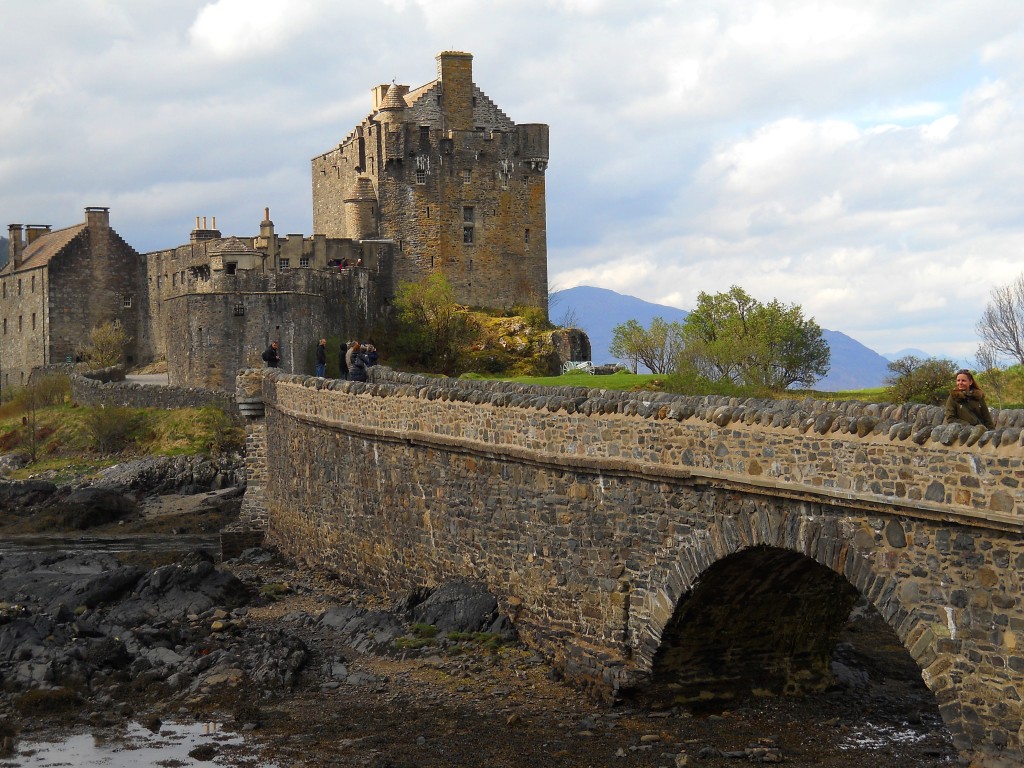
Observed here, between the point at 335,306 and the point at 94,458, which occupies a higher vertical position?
the point at 335,306

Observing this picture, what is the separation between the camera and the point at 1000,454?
12.6 meters

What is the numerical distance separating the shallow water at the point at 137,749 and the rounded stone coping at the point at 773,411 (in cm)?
609

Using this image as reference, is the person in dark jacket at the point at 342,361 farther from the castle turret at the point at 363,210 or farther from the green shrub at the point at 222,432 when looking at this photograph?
the castle turret at the point at 363,210

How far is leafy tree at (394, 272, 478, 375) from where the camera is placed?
54594mm

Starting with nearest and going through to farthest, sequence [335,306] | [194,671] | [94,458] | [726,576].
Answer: [726,576], [194,671], [94,458], [335,306]

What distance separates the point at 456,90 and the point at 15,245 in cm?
2814

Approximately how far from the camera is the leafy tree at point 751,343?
142 feet

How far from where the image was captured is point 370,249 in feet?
193

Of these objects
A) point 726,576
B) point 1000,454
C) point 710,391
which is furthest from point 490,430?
point 710,391

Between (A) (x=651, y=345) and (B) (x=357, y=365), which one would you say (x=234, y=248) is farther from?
(B) (x=357, y=365)

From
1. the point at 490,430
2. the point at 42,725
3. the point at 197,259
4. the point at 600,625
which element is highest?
the point at 197,259

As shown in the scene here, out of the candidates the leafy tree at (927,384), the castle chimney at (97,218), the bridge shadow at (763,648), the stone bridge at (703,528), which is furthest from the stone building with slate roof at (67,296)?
the bridge shadow at (763,648)

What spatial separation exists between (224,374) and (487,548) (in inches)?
1189

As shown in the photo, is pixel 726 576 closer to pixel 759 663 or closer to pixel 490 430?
pixel 759 663
